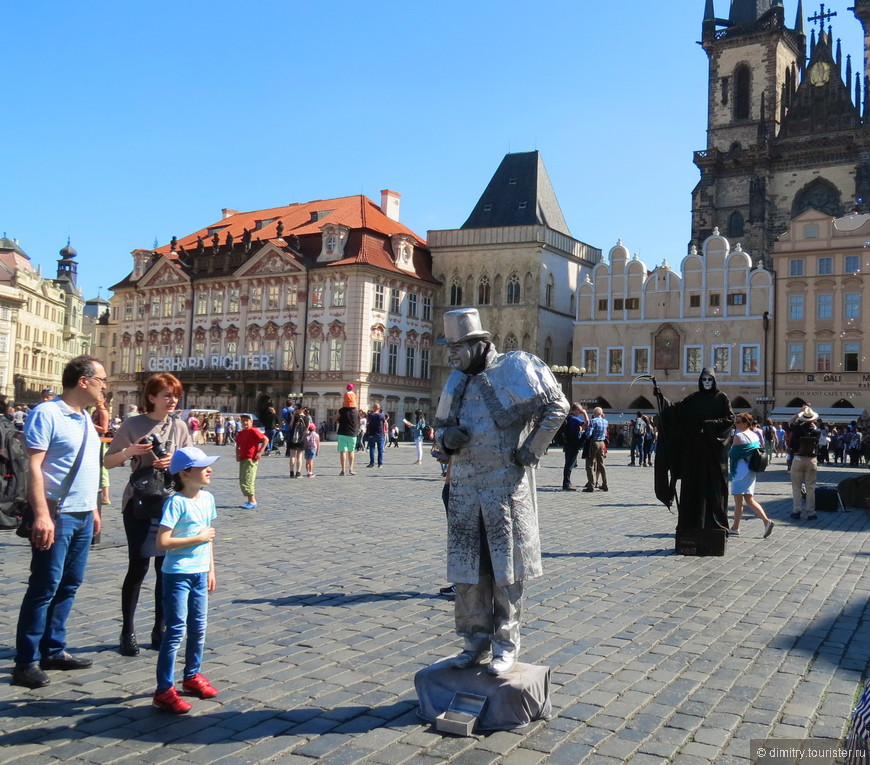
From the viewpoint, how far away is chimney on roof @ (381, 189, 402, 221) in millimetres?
57356

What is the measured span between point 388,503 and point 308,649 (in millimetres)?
8528

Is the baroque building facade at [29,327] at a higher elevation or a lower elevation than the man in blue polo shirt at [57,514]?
higher

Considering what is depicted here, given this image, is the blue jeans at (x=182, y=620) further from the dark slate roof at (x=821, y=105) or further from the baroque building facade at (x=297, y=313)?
the dark slate roof at (x=821, y=105)

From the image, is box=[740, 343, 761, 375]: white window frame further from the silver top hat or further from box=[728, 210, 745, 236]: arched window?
the silver top hat

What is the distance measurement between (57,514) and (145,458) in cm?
72

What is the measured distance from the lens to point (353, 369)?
49.5m

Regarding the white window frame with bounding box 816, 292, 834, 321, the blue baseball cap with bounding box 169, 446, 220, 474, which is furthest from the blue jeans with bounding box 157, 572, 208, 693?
the white window frame with bounding box 816, 292, 834, 321

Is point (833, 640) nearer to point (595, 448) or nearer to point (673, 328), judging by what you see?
point (595, 448)

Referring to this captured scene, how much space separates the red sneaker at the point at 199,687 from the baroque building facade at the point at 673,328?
4262cm

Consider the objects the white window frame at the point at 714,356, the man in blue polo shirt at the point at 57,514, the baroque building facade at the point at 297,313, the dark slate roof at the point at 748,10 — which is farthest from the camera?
the dark slate roof at the point at 748,10

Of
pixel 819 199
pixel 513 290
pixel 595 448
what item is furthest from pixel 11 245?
pixel 595 448

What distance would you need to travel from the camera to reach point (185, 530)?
4.32m

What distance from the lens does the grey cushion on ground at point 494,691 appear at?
13.2 feet

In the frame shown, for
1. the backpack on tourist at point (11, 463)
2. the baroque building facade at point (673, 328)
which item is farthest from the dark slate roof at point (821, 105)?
the backpack on tourist at point (11, 463)
